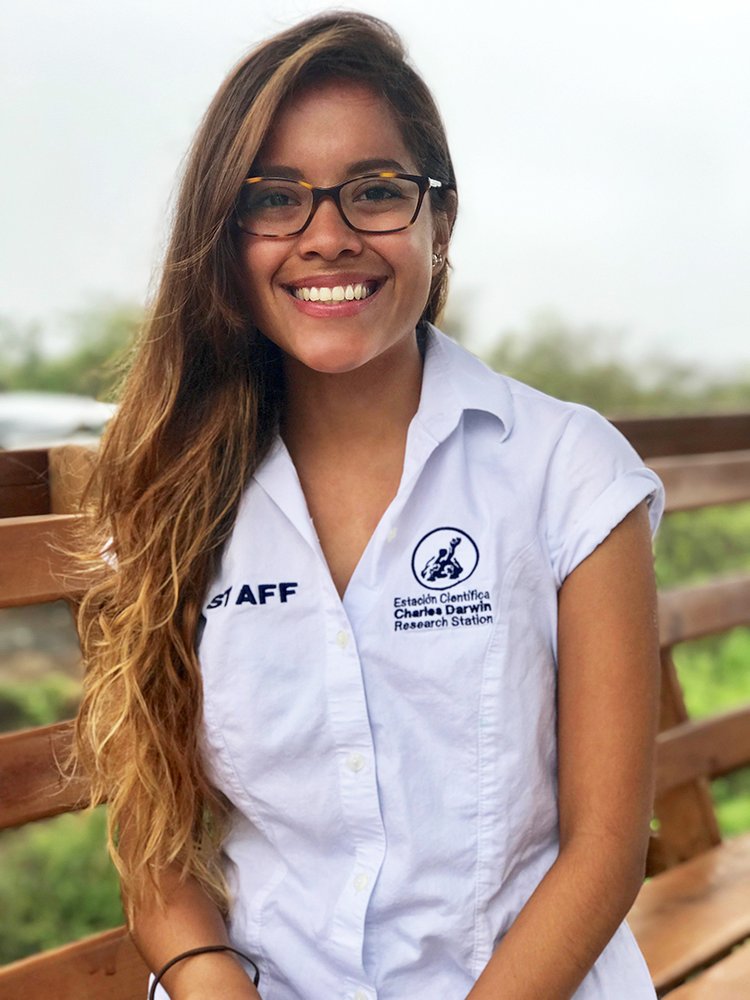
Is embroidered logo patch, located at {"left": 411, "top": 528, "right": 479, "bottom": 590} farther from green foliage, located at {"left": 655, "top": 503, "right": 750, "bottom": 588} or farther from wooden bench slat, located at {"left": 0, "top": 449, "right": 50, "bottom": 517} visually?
green foliage, located at {"left": 655, "top": 503, "right": 750, "bottom": 588}

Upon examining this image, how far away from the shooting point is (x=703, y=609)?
2338 mm

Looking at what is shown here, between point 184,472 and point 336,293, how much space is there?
0.93 ft

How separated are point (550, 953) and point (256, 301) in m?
0.75

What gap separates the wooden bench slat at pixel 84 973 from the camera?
1.49 m

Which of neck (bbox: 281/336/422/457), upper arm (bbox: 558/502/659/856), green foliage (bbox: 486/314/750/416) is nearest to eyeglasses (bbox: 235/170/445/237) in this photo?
neck (bbox: 281/336/422/457)

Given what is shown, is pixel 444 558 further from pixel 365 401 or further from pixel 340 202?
pixel 340 202

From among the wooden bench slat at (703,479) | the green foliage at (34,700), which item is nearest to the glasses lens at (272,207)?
the wooden bench slat at (703,479)

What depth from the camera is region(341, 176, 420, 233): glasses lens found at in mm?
1253

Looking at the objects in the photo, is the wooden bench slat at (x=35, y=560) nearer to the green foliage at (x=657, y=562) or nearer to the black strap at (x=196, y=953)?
the black strap at (x=196, y=953)

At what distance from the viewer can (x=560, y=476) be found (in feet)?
4.13

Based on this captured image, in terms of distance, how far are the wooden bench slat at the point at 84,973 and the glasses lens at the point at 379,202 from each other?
96 cm

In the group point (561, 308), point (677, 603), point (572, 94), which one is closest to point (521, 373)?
point (561, 308)

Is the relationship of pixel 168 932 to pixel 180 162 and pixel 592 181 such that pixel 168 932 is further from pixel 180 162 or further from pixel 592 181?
Result: pixel 592 181

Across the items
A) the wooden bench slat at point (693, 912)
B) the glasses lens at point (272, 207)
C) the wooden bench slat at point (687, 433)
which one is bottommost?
the wooden bench slat at point (693, 912)
